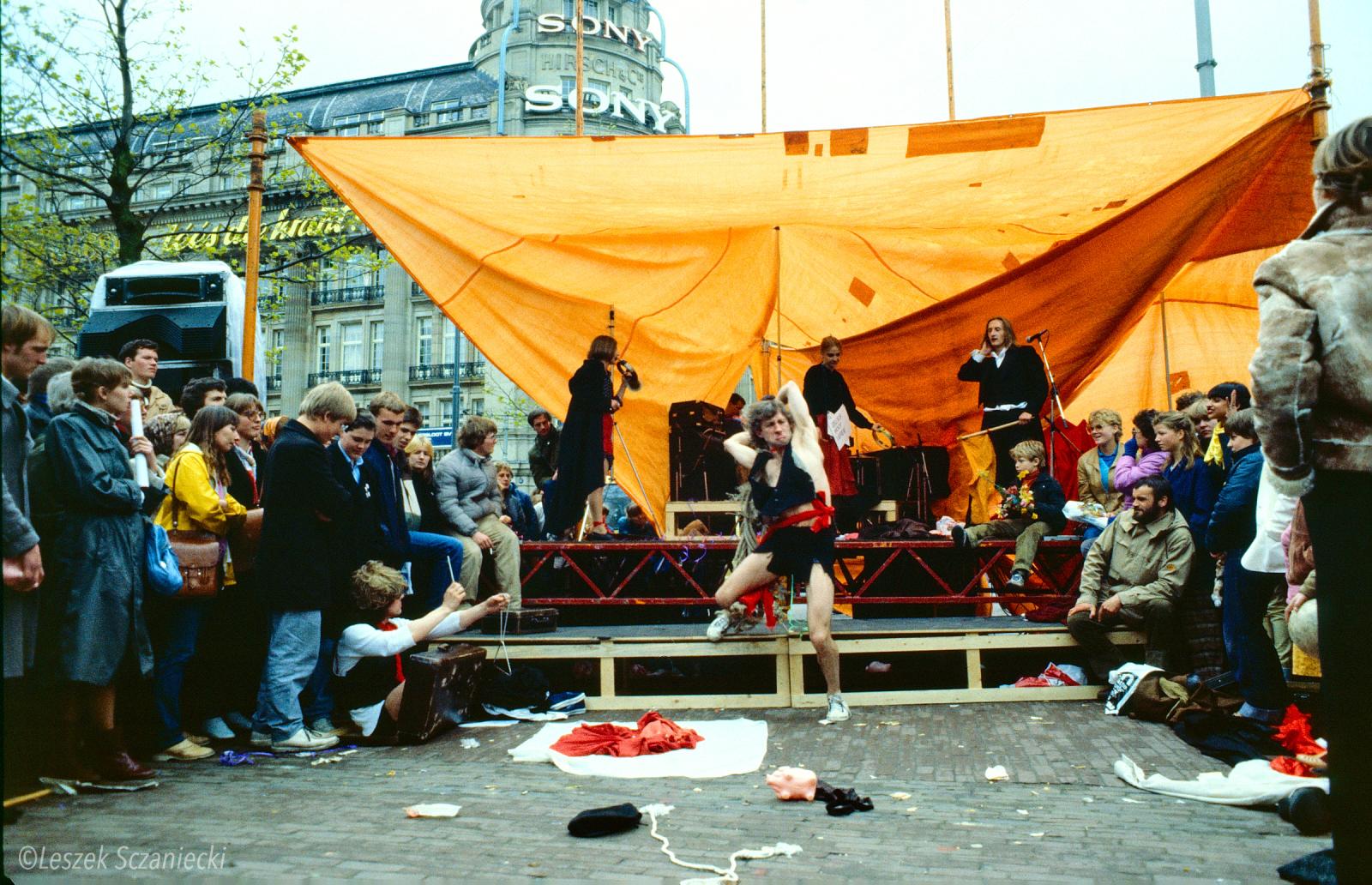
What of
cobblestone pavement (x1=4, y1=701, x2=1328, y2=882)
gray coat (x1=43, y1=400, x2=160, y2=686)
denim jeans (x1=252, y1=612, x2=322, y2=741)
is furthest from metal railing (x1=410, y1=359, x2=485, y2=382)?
gray coat (x1=43, y1=400, x2=160, y2=686)

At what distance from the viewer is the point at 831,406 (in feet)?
30.0

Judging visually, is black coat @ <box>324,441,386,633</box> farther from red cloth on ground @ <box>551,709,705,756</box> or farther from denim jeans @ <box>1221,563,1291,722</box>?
denim jeans @ <box>1221,563,1291,722</box>

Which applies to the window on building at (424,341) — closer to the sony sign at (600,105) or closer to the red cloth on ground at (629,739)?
the sony sign at (600,105)

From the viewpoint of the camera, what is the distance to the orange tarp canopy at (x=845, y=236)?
24.5 ft

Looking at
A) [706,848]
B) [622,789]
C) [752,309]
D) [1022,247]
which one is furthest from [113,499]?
[1022,247]

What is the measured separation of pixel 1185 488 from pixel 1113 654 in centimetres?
111

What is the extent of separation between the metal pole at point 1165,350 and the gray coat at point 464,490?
7491 mm

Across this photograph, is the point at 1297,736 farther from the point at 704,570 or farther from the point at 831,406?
the point at 831,406

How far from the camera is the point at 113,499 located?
418cm

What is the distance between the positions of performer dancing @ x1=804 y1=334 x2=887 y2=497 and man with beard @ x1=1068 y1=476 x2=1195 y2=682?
2.86 m

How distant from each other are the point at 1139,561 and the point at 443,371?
3607 cm

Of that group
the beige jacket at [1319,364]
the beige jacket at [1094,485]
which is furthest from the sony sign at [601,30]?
the beige jacket at [1319,364]

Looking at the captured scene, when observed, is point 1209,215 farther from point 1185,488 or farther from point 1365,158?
point 1365,158

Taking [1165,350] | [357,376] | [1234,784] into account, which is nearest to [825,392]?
[1165,350]
